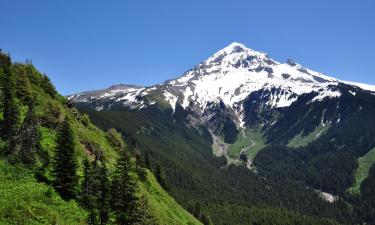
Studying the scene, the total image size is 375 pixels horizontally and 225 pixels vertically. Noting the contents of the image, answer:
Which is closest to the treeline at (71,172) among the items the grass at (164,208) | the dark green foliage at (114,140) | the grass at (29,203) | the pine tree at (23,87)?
the grass at (29,203)

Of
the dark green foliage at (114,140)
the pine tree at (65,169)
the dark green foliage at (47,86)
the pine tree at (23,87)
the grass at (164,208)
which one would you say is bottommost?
the grass at (164,208)

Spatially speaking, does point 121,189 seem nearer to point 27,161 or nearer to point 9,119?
point 27,161

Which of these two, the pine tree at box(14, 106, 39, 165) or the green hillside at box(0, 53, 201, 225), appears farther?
the pine tree at box(14, 106, 39, 165)

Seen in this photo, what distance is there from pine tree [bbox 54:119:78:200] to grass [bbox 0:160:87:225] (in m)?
1.51

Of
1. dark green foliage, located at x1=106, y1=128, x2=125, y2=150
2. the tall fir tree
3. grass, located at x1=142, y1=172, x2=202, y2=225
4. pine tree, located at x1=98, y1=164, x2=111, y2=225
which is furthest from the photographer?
dark green foliage, located at x1=106, y1=128, x2=125, y2=150

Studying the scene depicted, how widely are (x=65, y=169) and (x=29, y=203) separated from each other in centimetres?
749

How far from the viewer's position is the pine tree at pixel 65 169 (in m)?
53.3

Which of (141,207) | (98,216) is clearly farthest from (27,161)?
(141,207)

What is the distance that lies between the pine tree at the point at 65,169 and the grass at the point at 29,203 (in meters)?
1.51

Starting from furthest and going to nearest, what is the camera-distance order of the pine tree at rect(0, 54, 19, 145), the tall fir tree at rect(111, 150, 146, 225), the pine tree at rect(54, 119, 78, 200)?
1. the pine tree at rect(0, 54, 19, 145)
2. the tall fir tree at rect(111, 150, 146, 225)
3. the pine tree at rect(54, 119, 78, 200)

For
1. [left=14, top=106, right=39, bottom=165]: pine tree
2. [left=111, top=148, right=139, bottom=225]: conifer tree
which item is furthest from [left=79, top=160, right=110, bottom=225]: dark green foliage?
[left=14, top=106, right=39, bottom=165]: pine tree

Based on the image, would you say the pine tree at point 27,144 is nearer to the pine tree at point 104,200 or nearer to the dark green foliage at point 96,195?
the dark green foliage at point 96,195

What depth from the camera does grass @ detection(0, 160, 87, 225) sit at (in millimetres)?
44125

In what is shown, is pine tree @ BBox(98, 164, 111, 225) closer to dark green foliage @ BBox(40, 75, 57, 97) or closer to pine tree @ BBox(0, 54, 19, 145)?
pine tree @ BBox(0, 54, 19, 145)
